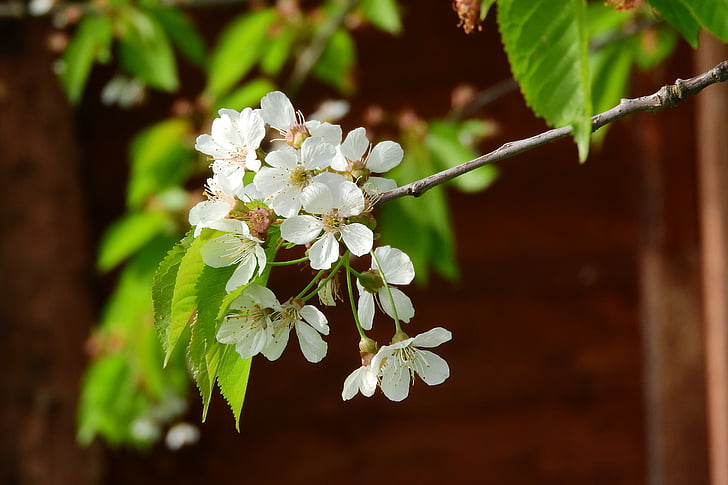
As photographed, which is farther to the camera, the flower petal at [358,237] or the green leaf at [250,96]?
the green leaf at [250,96]

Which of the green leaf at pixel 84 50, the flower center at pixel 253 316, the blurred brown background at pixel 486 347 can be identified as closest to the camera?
the flower center at pixel 253 316

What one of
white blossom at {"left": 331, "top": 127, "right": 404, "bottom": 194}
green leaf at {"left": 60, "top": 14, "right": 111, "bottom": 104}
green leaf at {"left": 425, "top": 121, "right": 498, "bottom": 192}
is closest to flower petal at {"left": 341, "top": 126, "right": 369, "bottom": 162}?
white blossom at {"left": 331, "top": 127, "right": 404, "bottom": 194}

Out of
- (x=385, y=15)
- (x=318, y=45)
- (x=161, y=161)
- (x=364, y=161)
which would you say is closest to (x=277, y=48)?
(x=318, y=45)

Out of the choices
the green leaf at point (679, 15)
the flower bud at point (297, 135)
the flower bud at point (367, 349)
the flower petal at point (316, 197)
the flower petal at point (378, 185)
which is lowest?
the flower bud at point (367, 349)

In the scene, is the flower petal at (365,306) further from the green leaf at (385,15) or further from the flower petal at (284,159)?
the green leaf at (385,15)

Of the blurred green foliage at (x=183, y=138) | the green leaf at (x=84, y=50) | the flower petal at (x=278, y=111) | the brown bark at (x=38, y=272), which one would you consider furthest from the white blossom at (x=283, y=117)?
the brown bark at (x=38, y=272)

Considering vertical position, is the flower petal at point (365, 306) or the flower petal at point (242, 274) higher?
the flower petal at point (242, 274)

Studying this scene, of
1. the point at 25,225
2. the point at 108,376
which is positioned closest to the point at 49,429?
the point at 108,376
